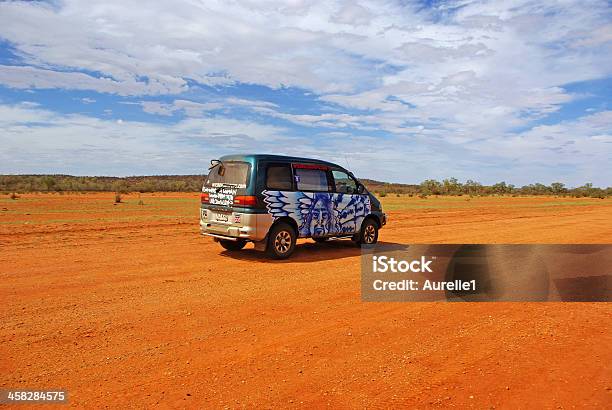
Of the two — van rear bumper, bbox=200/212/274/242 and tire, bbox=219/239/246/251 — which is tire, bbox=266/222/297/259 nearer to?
van rear bumper, bbox=200/212/274/242

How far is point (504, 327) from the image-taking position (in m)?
6.13

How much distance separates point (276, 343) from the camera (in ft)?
17.7

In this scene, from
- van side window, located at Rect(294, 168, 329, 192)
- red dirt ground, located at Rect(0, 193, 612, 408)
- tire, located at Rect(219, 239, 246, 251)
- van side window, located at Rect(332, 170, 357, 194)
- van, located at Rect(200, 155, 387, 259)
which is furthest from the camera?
van side window, located at Rect(332, 170, 357, 194)

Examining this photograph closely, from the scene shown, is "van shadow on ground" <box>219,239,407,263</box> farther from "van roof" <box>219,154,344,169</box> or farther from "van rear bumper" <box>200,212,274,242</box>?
"van roof" <box>219,154,344,169</box>

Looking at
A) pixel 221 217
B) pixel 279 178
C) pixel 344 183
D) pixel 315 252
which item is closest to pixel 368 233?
pixel 344 183

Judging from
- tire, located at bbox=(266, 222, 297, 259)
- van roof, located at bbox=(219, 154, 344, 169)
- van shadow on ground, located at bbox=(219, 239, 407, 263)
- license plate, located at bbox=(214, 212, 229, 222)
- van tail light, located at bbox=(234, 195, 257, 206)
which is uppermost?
van roof, located at bbox=(219, 154, 344, 169)

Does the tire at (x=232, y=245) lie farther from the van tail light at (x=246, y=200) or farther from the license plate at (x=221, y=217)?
the van tail light at (x=246, y=200)

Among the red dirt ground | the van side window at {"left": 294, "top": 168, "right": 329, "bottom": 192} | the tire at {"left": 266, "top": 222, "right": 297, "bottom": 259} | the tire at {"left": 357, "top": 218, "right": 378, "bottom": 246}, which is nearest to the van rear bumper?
the tire at {"left": 266, "top": 222, "right": 297, "bottom": 259}

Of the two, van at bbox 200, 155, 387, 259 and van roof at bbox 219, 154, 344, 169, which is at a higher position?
van roof at bbox 219, 154, 344, 169

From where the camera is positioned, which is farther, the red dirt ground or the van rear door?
the van rear door

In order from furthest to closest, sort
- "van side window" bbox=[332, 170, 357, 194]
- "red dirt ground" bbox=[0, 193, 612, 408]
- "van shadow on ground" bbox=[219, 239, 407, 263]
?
"van side window" bbox=[332, 170, 357, 194] → "van shadow on ground" bbox=[219, 239, 407, 263] → "red dirt ground" bbox=[0, 193, 612, 408]

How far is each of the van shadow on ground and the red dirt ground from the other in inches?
66.5

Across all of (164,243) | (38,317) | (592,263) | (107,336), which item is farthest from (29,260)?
(592,263)

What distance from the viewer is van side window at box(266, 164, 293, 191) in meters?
10.7
